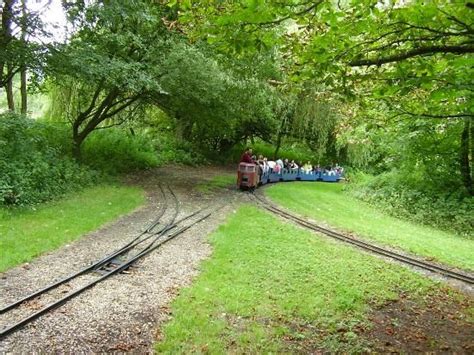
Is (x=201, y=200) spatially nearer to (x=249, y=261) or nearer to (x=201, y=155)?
(x=249, y=261)

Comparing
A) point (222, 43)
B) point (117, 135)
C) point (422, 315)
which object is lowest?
point (422, 315)

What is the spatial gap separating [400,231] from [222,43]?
12476 mm

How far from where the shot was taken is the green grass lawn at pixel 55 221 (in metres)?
9.99

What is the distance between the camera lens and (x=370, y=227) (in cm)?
1630

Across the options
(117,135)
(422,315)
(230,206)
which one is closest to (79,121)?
(117,135)

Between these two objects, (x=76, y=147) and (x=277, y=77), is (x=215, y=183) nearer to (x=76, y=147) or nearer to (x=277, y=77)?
(x=277, y=77)

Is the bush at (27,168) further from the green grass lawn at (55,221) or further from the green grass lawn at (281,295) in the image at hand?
the green grass lawn at (281,295)

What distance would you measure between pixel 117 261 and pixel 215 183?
14.0 m

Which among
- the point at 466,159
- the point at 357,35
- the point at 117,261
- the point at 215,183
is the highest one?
the point at 357,35

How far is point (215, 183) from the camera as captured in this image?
23.7 metres

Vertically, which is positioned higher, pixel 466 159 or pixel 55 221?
pixel 466 159

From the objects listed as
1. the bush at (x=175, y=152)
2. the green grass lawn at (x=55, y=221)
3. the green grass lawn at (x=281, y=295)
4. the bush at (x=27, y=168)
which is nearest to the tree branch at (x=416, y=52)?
the green grass lawn at (x=281, y=295)

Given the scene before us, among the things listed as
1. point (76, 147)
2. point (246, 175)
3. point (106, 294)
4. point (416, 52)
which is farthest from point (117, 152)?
point (416, 52)

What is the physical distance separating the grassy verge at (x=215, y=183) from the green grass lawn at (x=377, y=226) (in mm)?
2380
